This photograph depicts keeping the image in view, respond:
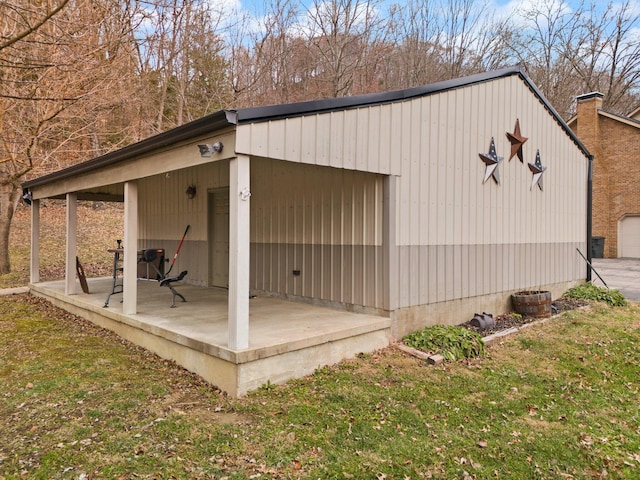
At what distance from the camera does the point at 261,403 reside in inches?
144

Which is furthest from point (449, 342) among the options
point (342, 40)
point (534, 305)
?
point (342, 40)

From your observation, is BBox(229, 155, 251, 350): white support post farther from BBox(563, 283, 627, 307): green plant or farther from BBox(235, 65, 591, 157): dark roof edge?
BBox(563, 283, 627, 307): green plant

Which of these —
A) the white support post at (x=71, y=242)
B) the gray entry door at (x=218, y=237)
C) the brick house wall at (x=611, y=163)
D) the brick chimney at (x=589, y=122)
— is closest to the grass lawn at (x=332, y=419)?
the white support post at (x=71, y=242)

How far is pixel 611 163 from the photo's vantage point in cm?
1742

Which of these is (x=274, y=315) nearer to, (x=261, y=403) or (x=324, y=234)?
(x=324, y=234)

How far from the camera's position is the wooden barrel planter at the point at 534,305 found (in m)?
6.92

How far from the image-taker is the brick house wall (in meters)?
16.8

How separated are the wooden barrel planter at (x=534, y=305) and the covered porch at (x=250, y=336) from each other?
303 centimetres

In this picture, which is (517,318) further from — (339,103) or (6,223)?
(6,223)

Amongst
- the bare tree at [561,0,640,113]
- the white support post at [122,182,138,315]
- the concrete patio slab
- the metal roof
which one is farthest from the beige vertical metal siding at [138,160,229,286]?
the bare tree at [561,0,640,113]

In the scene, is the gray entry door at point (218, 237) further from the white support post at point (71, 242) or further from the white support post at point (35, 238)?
the white support post at point (35, 238)

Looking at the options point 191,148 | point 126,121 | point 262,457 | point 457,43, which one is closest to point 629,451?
point 262,457

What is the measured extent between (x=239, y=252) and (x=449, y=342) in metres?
2.83

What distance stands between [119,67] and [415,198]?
754cm
